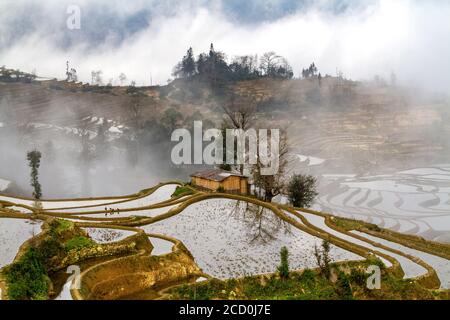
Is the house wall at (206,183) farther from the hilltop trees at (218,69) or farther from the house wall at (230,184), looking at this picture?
the hilltop trees at (218,69)

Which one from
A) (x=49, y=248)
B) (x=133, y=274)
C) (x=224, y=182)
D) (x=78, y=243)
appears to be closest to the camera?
(x=133, y=274)

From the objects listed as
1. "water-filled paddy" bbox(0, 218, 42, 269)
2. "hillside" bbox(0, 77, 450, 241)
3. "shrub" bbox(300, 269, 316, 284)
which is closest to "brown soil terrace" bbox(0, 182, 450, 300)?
"water-filled paddy" bbox(0, 218, 42, 269)

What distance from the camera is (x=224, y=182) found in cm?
3173

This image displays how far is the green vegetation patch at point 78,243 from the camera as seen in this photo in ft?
47.4

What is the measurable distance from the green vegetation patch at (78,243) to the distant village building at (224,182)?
16.7m

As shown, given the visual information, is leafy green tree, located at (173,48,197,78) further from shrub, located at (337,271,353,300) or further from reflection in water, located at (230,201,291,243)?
shrub, located at (337,271,353,300)

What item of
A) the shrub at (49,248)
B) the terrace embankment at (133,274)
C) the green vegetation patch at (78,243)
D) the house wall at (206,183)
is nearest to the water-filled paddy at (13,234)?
the shrub at (49,248)

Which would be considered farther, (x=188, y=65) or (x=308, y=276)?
(x=188, y=65)

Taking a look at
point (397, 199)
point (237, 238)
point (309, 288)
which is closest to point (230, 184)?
point (237, 238)

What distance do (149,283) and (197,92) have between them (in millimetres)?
92581

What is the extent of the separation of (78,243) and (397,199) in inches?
1666

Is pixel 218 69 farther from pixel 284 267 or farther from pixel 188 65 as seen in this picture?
pixel 284 267

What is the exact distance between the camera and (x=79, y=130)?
7644cm

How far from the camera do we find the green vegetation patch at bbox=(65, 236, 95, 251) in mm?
14461
